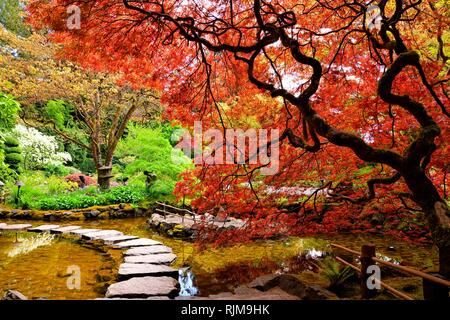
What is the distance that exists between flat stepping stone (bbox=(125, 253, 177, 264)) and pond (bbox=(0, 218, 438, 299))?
0.83 ft

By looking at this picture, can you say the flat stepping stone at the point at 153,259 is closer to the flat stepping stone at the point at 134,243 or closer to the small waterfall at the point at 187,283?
the small waterfall at the point at 187,283

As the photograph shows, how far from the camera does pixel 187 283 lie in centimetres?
612

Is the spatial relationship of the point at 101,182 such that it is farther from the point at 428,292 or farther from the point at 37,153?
the point at 428,292

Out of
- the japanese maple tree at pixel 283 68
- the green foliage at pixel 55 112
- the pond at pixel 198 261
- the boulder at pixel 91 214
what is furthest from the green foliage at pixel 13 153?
the japanese maple tree at pixel 283 68

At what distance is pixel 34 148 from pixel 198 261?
1470cm

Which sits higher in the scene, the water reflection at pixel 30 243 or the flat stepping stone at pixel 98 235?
the flat stepping stone at pixel 98 235

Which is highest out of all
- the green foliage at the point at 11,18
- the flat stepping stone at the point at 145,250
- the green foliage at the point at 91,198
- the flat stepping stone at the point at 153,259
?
the green foliage at the point at 11,18

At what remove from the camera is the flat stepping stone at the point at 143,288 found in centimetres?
480

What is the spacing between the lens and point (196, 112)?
22.7ft

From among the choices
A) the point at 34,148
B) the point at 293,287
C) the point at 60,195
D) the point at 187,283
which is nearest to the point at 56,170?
the point at 34,148

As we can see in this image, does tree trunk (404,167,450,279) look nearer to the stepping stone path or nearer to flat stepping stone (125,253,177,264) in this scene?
the stepping stone path

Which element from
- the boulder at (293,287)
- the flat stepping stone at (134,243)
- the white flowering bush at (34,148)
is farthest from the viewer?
the white flowering bush at (34,148)

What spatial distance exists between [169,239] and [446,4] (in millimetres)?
8748
